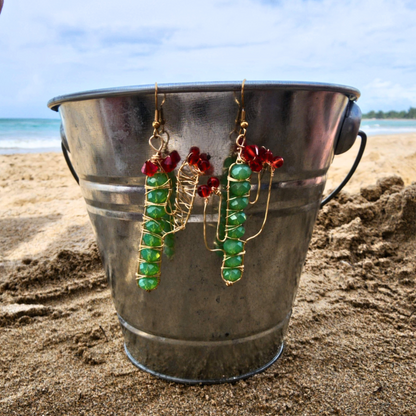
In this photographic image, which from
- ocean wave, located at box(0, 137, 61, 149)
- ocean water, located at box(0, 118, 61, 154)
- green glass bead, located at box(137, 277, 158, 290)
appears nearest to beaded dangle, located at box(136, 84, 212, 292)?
green glass bead, located at box(137, 277, 158, 290)

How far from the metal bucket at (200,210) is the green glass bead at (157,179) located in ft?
0.26

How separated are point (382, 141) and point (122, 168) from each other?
21.4ft

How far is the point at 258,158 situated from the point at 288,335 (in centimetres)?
96

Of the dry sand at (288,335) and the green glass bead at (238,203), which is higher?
the green glass bead at (238,203)

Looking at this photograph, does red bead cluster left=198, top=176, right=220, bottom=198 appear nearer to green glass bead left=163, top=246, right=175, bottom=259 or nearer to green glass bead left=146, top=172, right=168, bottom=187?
green glass bead left=146, top=172, right=168, bottom=187

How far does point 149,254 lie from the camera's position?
3.63ft

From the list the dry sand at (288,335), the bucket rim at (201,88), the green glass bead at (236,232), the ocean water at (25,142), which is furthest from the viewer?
the ocean water at (25,142)

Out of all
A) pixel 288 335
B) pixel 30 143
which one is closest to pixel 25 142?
pixel 30 143

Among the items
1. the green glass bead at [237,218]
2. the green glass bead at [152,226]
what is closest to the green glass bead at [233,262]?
the green glass bead at [237,218]

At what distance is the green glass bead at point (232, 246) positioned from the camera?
1102 mm

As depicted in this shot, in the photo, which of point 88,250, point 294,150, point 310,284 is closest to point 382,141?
point 310,284

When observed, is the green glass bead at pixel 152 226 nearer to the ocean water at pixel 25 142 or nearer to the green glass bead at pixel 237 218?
the green glass bead at pixel 237 218

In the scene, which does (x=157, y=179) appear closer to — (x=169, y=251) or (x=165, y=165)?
(x=165, y=165)

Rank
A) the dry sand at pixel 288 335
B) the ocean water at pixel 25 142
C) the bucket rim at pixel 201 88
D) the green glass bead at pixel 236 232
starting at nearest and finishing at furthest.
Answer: the bucket rim at pixel 201 88 → the green glass bead at pixel 236 232 → the dry sand at pixel 288 335 → the ocean water at pixel 25 142
